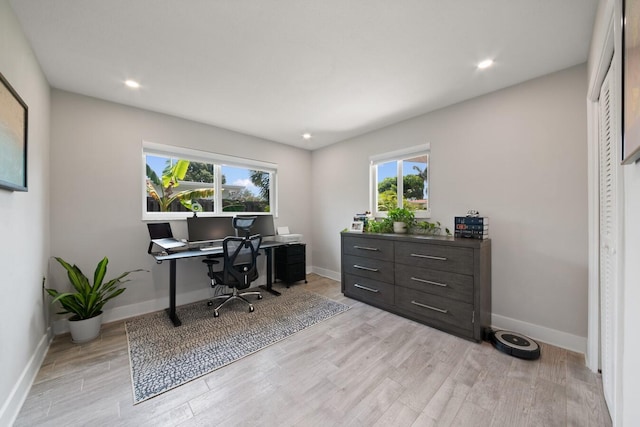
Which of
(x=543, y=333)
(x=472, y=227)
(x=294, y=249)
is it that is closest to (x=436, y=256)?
(x=472, y=227)

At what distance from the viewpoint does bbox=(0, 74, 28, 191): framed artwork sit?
1.29 metres

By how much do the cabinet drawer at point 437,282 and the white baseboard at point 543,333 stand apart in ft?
1.93

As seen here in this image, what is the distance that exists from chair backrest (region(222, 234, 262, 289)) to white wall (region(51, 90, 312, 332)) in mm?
770

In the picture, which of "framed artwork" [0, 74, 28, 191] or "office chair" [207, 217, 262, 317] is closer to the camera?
"framed artwork" [0, 74, 28, 191]

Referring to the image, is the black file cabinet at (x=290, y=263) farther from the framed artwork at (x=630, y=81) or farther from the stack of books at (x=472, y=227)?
→ the framed artwork at (x=630, y=81)

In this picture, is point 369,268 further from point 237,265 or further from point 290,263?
point 237,265

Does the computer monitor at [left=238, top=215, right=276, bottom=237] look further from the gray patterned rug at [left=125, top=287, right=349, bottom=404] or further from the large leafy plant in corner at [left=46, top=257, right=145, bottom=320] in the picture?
the large leafy plant in corner at [left=46, top=257, right=145, bottom=320]

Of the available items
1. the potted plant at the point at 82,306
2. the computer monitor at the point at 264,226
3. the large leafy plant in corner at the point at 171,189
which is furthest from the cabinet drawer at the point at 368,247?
the potted plant at the point at 82,306

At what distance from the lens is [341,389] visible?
164cm

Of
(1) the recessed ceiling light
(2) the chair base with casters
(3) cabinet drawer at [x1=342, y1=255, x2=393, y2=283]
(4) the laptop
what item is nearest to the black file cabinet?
(2) the chair base with casters

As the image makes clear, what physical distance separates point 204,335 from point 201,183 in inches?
82.6

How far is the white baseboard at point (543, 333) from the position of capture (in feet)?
6.70

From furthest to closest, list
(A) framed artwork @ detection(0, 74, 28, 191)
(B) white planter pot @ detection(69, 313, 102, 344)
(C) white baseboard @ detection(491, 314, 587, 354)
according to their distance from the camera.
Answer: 1. (B) white planter pot @ detection(69, 313, 102, 344)
2. (C) white baseboard @ detection(491, 314, 587, 354)
3. (A) framed artwork @ detection(0, 74, 28, 191)

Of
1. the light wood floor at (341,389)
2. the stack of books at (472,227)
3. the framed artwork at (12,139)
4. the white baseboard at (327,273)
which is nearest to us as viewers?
the framed artwork at (12,139)
